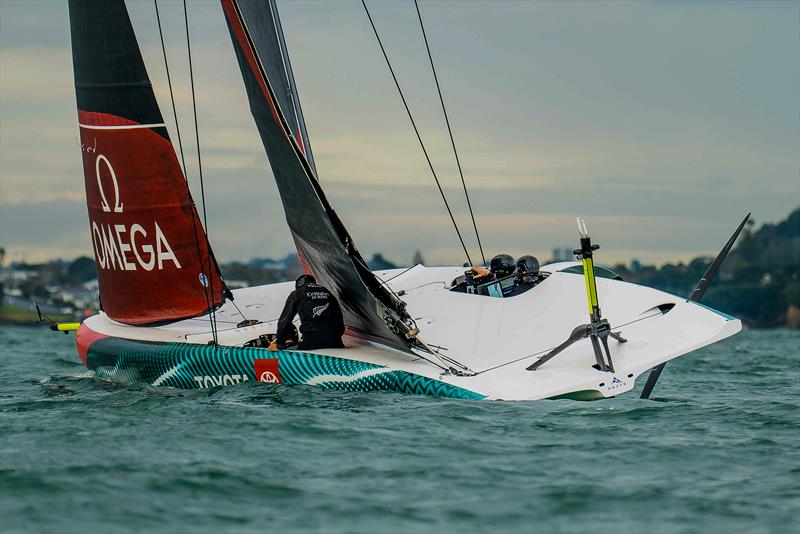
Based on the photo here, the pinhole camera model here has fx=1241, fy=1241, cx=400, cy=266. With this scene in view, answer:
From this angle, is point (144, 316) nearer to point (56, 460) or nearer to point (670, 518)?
point (56, 460)

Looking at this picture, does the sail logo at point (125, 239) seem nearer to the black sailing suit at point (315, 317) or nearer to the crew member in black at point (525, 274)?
the black sailing suit at point (315, 317)

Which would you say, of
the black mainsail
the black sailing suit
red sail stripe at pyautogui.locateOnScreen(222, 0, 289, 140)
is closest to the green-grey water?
the black sailing suit

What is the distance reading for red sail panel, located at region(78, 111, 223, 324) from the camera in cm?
1141

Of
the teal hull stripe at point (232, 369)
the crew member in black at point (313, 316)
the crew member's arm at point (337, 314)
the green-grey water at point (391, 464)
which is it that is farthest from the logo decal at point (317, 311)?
the green-grey water at point (391, 464)

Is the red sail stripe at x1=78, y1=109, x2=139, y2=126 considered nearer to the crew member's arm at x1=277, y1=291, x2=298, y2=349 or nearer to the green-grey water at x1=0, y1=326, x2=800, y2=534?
the crew member's arm at x1=277, y1=291, x2=298, y2=349

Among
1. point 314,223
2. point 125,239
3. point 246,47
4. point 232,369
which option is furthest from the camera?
point 125,239

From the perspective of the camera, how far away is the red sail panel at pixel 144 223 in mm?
11414

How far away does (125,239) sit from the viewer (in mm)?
11734

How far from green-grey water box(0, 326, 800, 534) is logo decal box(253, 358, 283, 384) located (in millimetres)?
141

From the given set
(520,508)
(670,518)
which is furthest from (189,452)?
(670,518)

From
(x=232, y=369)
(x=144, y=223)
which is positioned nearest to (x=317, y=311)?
(x=232, y=369)

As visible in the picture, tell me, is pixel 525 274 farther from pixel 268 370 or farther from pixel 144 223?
pixel 144 223

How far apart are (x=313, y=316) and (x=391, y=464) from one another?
3279mm

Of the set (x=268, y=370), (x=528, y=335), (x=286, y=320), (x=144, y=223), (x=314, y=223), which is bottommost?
(x=268, y=370)
